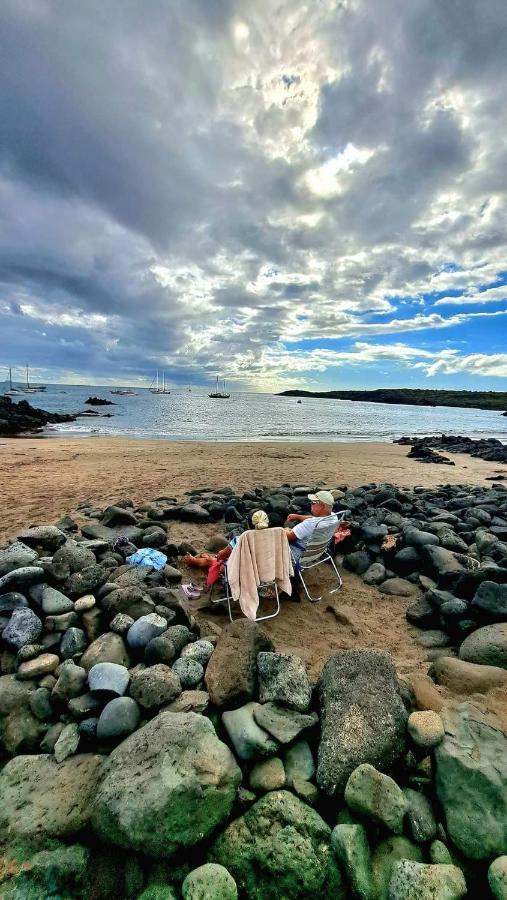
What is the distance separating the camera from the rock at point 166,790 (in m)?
2.41

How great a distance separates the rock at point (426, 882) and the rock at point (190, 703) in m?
1.57

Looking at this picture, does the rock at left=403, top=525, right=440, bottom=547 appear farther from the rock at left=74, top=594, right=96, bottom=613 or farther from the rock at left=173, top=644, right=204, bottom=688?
the rock at left=74, top=594, right=96, bottom=613

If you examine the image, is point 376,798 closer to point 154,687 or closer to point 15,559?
point 154,687

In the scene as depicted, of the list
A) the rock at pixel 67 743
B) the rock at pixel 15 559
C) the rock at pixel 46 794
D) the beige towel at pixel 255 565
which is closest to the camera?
the rock at pixel 46 794

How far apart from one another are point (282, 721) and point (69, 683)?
175 cm

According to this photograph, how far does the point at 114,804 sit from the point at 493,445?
29.4 m

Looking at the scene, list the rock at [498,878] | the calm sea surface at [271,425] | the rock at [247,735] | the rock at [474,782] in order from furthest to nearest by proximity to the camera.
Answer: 1. the calm sea surface at [271,425]
2. the rock at [247,735]
3. the rock at [474,782]
4. the rock at [498,878]

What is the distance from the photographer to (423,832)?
2.42 meters

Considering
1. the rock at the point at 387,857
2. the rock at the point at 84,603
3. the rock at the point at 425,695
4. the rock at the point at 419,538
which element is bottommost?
the rock at the point at 387,857

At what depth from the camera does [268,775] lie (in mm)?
2762

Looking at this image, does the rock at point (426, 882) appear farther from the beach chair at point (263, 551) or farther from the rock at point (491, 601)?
the beach chair at point (263, 551)

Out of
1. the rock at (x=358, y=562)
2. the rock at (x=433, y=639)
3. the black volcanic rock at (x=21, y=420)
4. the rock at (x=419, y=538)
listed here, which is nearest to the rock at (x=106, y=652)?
the rock at (x=433, y=639)

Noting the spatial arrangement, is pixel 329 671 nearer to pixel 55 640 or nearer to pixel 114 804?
pixel 114 804

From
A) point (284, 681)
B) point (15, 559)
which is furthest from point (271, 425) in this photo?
point (284, 681)
